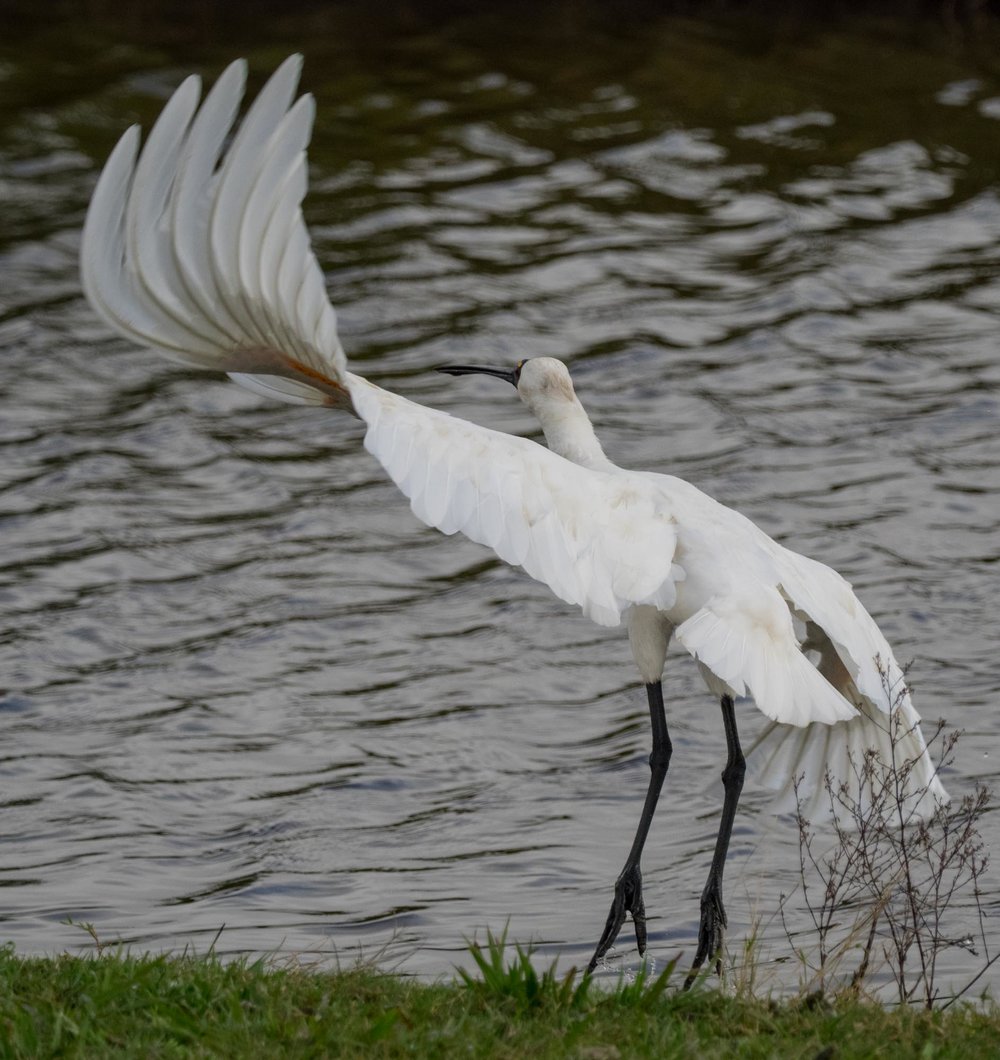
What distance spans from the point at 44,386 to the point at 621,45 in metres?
9.37

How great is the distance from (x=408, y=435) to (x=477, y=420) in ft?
24.4

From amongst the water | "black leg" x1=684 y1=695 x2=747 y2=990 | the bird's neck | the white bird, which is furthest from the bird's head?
the water

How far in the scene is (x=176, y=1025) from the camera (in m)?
4.71

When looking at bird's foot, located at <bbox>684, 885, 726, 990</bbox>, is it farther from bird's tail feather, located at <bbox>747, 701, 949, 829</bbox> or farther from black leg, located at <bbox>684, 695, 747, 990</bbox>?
bird's tail feather, located at <bbox>747, 701, 949, 829</bbox>

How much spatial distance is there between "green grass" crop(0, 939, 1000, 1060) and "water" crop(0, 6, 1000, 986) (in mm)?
1347

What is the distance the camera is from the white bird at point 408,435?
488 cm

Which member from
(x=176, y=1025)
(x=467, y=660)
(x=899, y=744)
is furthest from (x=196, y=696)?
(x=176, y=1025)

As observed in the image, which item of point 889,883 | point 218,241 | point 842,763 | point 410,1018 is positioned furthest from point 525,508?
point 842,763

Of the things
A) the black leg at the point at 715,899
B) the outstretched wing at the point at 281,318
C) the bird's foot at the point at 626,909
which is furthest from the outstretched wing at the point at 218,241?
the bird's foot at the point at 626,909

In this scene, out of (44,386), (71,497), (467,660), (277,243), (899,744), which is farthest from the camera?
(44,386)

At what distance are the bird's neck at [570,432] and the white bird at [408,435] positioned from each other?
50 centimetres

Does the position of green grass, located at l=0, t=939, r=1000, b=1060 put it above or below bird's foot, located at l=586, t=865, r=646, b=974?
above

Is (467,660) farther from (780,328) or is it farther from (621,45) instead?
(621,45)

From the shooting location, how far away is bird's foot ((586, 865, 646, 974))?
6.16m
